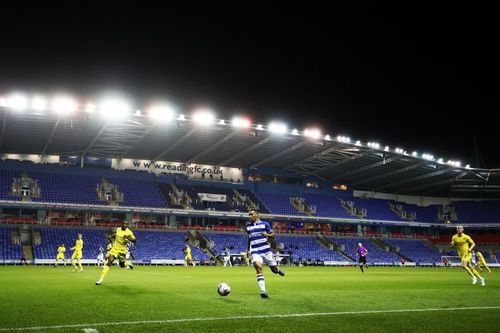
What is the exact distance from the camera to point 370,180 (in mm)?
72312

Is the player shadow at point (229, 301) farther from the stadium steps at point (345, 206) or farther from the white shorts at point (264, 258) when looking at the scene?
the stadium steps at point (345, 206)

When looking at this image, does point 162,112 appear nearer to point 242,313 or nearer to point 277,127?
point 277,127

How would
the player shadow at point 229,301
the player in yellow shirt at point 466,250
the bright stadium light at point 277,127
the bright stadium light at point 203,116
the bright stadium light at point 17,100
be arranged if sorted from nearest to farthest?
1. the player shadow at point 229,301
2. the player in yellow shirt at point 466,250
3. the bright stadium light at point 17,100
4. the bright stadium light at point 203,116
5. the bright stadium light at point 277,127

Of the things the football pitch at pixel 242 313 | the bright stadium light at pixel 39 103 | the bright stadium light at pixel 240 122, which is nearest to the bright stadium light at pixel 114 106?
the bright stadium light at pixel 39 103

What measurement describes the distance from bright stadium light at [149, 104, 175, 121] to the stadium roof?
1.41m

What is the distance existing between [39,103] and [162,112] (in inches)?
396

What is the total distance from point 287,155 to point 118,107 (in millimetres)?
25666

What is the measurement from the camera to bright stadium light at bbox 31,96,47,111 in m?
37.2

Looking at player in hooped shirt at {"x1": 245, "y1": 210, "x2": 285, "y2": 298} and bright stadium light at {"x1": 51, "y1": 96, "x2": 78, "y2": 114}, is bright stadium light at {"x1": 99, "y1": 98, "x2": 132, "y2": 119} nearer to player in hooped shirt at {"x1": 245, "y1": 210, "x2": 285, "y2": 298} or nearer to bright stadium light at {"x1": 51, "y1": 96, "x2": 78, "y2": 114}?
bright stadium light at {"x1": 51, "y1": 96, "x2": 78, "y2": 114}

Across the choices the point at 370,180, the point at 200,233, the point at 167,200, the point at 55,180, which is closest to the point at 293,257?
the point at 200,233

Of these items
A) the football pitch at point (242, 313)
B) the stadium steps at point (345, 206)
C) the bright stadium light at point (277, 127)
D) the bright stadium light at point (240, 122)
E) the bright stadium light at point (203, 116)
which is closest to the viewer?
the football pitch at point (242, 313)

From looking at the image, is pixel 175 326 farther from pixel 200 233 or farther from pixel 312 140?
pixel 200 233

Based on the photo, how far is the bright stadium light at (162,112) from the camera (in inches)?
1662

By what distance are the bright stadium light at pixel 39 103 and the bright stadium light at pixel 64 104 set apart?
0.68 metres
